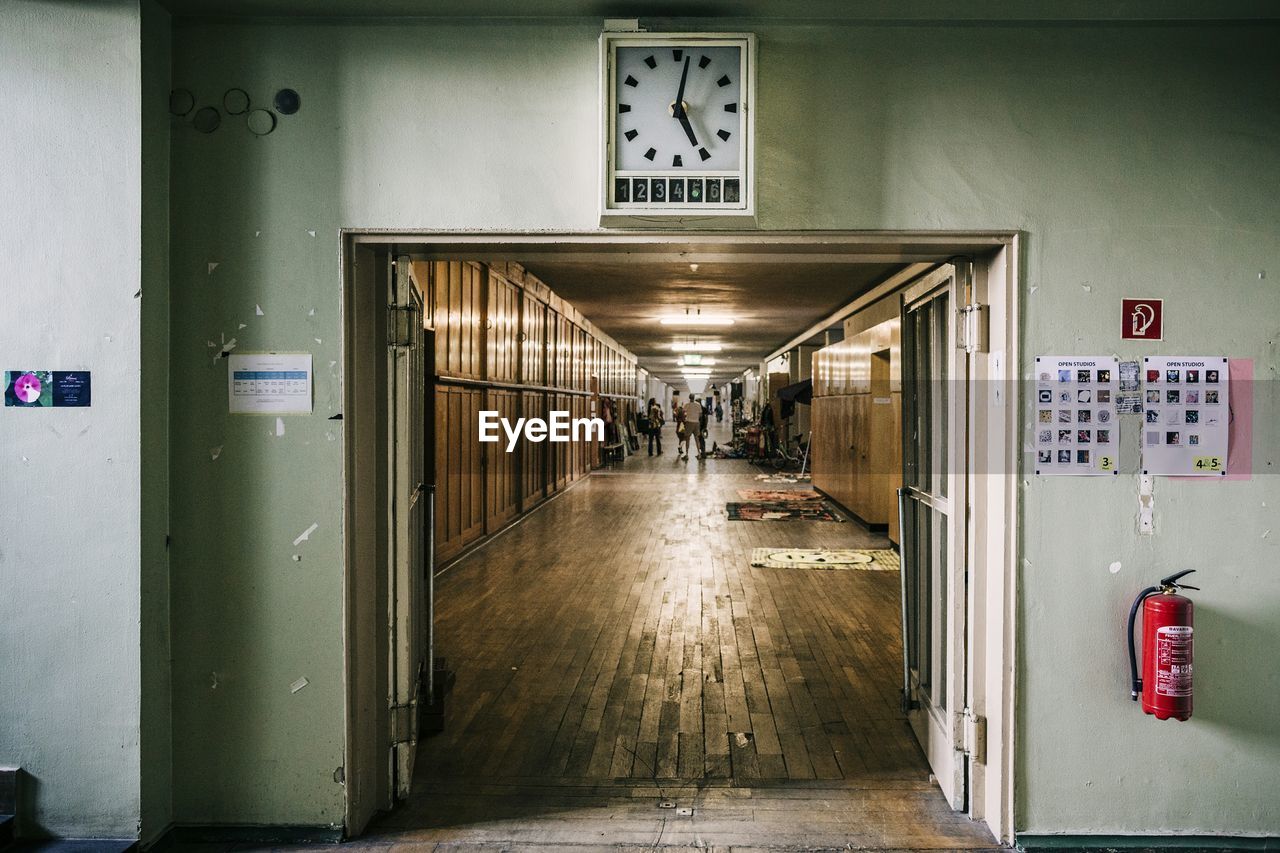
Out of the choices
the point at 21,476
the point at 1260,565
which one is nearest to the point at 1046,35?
the point at 1260,565

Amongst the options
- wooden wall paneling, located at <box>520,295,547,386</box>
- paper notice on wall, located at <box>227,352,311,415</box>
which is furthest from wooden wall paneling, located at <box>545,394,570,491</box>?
paper notice on wall, located at <box>227,352,311,415</box>

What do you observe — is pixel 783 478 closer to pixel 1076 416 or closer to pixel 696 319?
pixel 696 319

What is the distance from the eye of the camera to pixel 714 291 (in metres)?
11.0

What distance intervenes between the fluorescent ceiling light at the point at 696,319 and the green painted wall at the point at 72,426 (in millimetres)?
11739

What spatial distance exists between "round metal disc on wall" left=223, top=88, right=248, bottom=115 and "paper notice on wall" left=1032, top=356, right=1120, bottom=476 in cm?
271

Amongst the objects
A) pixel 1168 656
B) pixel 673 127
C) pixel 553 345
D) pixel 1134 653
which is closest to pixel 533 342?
pixel 553 345

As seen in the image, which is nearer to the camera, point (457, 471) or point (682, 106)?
point (682, 106)

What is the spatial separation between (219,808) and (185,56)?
8.13 feet

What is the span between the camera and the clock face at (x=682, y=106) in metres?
2.56

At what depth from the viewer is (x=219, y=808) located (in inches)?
107

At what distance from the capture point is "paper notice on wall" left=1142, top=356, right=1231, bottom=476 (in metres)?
2.63

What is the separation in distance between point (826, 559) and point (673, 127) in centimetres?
553

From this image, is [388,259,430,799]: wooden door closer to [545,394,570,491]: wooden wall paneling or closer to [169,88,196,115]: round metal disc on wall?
[169,88,196,115]: round metal disc on wall

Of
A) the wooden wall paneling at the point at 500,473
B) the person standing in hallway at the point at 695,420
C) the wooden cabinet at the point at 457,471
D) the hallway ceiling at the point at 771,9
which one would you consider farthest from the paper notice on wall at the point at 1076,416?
the person standing in hallway at the point at 695,420
